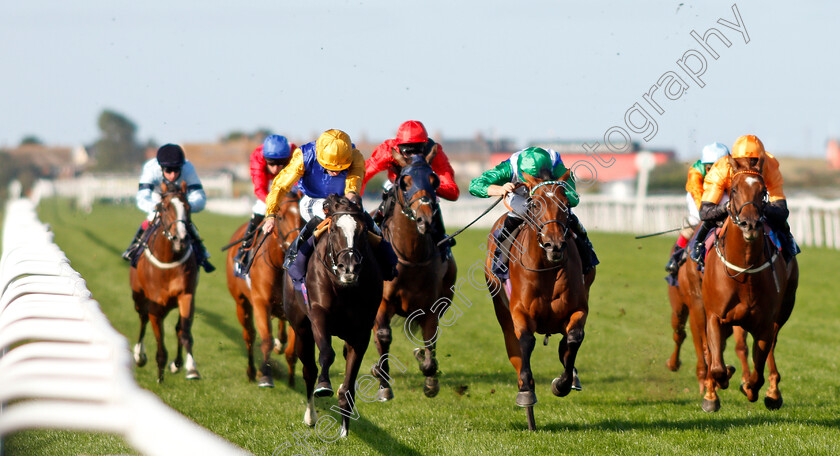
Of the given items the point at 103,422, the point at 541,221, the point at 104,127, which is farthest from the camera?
the point at 104,127

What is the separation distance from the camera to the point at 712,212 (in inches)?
258

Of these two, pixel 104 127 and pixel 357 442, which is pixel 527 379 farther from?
pixel 104 127

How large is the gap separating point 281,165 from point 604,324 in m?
5.10

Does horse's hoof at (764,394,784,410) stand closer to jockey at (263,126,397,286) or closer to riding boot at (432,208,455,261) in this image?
riding boot at (432,208,455,261)

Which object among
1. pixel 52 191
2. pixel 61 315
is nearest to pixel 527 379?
pixel 61 315

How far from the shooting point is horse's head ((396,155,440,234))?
6.14 meters

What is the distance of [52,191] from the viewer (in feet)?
208

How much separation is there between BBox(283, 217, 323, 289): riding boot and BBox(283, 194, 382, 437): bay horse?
0.31 feet

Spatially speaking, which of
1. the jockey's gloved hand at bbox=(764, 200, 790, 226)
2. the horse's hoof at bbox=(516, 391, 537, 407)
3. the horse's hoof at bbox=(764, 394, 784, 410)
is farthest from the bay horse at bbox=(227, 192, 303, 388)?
the horse's hoof at bbox=(764, 394, 784, 410)

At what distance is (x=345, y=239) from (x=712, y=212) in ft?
8.63

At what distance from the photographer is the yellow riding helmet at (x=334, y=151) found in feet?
20.7

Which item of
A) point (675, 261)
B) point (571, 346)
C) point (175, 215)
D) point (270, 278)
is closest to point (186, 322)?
point (175, 215)

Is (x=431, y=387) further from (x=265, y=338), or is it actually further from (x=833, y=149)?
(x=833, y=149)

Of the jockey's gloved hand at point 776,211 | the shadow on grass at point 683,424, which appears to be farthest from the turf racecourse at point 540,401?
the jockey's gloved hand at point 776,211
